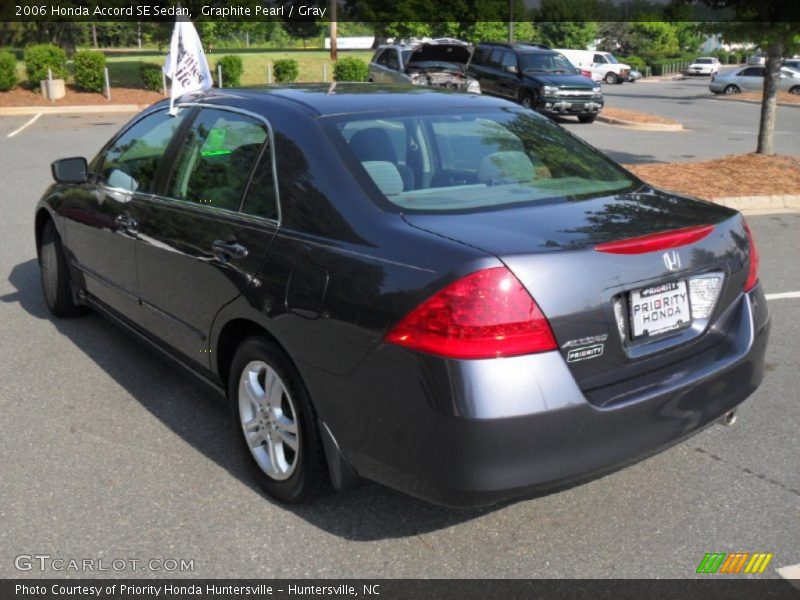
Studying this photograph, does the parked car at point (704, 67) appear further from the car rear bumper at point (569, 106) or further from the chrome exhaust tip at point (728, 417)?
the chrome exhaust tip at point (728, 417)

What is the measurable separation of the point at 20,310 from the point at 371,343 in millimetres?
4415

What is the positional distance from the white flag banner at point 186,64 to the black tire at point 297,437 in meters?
2.26

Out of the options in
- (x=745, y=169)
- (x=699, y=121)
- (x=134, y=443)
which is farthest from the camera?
(x=699, y=121)

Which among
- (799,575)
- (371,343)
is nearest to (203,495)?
(371,343)

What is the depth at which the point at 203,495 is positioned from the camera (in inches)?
145

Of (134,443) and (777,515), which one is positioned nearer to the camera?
(777,515)

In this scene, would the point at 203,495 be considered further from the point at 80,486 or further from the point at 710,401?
the point at 710,401

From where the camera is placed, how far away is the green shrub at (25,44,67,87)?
28297 mm

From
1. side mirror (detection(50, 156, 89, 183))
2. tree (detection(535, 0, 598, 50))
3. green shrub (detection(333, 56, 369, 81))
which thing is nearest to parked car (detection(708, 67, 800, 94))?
green shrub (detection(333, 56, 369, 81))

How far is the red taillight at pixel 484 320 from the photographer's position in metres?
2.75

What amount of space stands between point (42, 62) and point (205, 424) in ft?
90.2

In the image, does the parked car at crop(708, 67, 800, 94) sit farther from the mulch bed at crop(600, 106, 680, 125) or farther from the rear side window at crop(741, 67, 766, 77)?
the mulch bed at crop(600, 106, 680, 125)

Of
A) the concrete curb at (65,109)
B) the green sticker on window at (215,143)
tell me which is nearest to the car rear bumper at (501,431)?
the green sticker on window at (215,143)

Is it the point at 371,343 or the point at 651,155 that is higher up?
the point at 371,343
